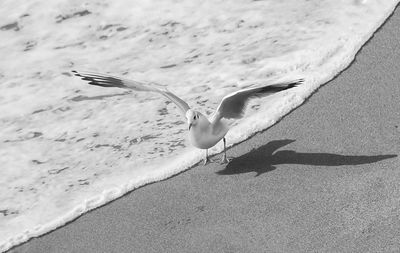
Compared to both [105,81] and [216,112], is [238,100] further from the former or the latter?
[105,81]

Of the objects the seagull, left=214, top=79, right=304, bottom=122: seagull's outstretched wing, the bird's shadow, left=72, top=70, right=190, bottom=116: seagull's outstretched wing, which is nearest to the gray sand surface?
the bird's shadow

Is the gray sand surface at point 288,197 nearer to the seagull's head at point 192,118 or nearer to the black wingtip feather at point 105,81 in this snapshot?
the seagull's head at point 192,118

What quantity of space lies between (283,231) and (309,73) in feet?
8.14

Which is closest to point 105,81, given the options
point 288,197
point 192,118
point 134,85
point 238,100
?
point 134,85

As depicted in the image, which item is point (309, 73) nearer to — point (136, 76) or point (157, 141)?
point (157, 141)

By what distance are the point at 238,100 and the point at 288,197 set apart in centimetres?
87

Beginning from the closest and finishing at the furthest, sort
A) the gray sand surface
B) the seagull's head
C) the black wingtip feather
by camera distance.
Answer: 1. the gray sand surface
2. the seagull's head
3. the black wingtip feather

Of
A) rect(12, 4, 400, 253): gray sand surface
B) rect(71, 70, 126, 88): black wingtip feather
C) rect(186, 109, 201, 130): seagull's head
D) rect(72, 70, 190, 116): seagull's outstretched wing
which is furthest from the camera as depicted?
rect(71, 70, 126, 88): black wingtip feather

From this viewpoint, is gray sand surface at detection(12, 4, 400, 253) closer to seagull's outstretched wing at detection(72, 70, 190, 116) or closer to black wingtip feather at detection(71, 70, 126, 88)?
seagull's outstretched wing at detection(72, 70, 190, 116)

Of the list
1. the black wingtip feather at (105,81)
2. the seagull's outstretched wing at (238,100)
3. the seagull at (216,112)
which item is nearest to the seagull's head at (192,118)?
the seagull at (216,112)

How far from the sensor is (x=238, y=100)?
579 cm

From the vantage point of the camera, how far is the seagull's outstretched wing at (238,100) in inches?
220

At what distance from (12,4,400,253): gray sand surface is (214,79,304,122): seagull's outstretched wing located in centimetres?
44

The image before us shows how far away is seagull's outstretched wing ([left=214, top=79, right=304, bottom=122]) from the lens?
5582 mm
